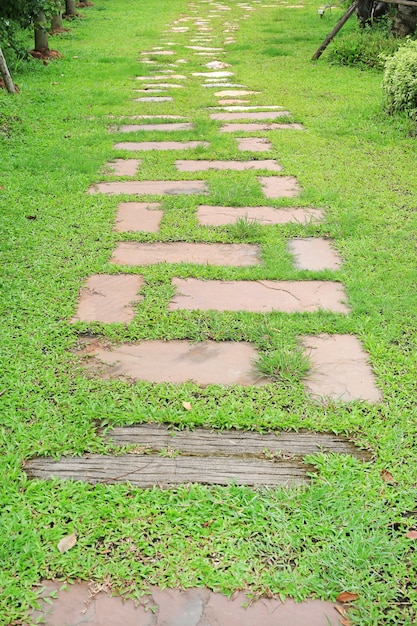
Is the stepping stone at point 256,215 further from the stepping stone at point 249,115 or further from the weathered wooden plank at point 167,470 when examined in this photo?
the stepping stone at point 249,115

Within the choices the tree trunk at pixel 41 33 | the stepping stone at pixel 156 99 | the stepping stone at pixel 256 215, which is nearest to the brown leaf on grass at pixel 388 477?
the stepping stone at pixel 256 215

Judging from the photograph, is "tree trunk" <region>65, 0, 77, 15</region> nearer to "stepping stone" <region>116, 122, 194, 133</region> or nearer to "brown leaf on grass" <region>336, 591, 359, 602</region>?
"stepping stone" <region>116, 122, 194, 133</region>

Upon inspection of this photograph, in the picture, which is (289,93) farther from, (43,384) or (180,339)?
(43,384)

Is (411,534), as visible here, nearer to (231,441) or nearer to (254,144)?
(231,441)

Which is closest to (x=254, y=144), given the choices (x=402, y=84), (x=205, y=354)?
(x=402, y=84)

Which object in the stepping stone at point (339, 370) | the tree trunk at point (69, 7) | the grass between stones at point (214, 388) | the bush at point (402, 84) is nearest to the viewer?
the grass between stones at point (214, 388)

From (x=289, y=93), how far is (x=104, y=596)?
6.48 meters

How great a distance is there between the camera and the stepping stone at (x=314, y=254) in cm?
322

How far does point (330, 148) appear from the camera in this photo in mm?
5121

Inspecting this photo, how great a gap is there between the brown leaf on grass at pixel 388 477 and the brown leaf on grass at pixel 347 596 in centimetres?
42

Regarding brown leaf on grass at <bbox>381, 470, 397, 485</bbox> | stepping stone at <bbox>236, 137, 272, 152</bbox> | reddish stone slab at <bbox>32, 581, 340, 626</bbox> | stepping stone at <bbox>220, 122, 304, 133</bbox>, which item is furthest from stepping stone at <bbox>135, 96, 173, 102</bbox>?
reddish stone slab at <bbox>32, 581, 340, 626</bbox>

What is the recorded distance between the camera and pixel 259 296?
9.63 ft

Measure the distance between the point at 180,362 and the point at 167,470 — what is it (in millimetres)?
600

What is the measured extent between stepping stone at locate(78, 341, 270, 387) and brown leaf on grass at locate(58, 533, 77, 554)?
2.48 ft
